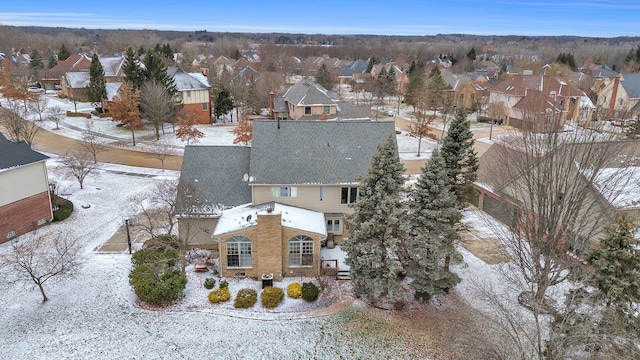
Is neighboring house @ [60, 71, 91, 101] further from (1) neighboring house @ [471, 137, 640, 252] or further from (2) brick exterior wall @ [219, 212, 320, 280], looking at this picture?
(1) neighboring house @ [471, 137, 640, 252]

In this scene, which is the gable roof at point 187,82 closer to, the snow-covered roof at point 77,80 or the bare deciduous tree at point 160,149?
the bare deciduous tree at point 160,149

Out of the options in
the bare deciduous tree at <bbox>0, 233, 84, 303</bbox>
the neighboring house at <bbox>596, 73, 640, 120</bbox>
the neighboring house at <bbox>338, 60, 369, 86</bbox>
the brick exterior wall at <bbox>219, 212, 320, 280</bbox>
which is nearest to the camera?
the bare deciduous tree at <bbox>0, 233, 84, 303</bbox>

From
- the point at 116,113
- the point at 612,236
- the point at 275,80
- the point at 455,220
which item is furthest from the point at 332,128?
the point at 275,80

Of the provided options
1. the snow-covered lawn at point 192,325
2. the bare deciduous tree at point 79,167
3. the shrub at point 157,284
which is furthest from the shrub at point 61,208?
the shrub at point 157,284

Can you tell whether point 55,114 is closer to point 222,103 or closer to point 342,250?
point 222,103

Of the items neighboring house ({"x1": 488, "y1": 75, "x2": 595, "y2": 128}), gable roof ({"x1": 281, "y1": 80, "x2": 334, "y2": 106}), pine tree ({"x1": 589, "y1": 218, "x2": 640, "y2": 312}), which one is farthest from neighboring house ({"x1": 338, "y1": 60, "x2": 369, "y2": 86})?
pine tree ({"x1": 589, "y1": 218, "x2": 640, "y2": 312})
